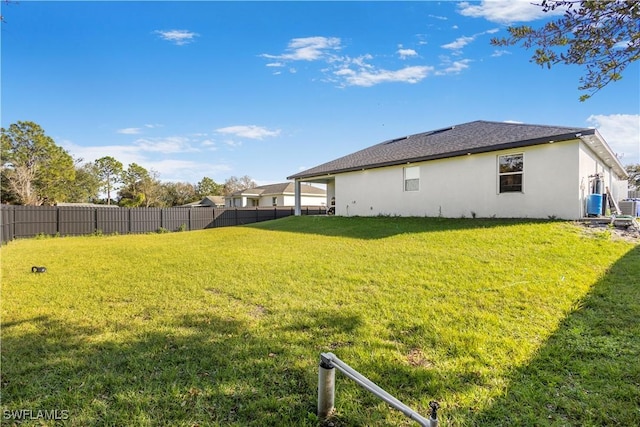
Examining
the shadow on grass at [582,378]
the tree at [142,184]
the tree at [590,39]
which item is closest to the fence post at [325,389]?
the shadow on grass at [582,378]

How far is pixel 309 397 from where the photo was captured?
7.81 ft

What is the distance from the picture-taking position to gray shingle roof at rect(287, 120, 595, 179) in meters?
9.53

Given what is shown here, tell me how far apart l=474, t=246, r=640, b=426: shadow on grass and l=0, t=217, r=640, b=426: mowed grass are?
0.01 meters

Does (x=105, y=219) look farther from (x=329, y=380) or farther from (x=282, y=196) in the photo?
(x=282, y=196)

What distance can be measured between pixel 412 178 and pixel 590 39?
1094 cm

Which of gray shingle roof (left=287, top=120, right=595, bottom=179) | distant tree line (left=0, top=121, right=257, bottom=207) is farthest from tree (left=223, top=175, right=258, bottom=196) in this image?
gray shingle roof (left=287, top=120, right=595, bottom=179)

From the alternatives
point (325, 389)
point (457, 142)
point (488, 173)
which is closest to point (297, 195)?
point (457, 142)

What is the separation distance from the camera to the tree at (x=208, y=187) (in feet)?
186

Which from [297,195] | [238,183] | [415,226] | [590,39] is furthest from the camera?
[238,183]

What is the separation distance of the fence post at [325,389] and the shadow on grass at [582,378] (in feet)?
3.22

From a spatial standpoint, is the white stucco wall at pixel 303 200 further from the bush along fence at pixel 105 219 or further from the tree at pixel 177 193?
the tree at pixel 177 193

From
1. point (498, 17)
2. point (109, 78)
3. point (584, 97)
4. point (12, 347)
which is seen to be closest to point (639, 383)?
point (584, 97)

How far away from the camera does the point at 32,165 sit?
96.9ft

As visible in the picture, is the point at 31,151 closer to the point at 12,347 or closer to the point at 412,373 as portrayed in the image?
the point at 12,347
